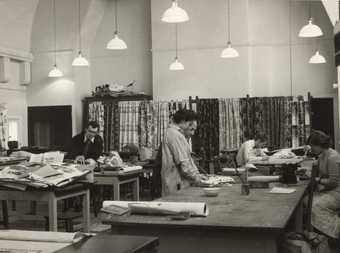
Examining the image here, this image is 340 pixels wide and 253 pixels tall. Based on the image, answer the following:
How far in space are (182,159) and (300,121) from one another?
7.17 metres

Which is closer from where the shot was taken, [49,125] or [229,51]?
[229,51]

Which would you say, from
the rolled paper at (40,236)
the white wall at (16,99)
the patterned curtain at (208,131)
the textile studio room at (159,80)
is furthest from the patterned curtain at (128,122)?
the rolled paper at (40,236)

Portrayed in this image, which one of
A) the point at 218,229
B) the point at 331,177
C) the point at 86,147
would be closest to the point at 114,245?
the point at 218,229

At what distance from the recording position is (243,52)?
1330 centimetres

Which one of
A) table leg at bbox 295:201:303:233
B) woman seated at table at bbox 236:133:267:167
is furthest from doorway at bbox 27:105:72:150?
table leg at bbox 295:201:303:233

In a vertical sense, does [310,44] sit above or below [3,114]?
Answer: above

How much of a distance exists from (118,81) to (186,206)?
11491 millimetres

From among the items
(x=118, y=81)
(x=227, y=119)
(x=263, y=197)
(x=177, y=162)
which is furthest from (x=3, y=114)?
(x=263, y=197)

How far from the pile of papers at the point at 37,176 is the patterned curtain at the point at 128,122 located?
23.3 ft

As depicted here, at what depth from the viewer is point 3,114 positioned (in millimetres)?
11812

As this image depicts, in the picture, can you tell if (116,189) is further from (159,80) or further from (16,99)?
(159,80)

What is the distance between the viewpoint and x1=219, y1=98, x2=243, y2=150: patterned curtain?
12.4 m

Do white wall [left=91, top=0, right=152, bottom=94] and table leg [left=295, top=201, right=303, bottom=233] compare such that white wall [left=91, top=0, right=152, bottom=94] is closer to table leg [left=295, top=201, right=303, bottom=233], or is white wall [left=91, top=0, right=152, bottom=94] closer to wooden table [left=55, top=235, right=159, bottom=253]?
table leg [left=295, top=201, right=303, bottom=233]

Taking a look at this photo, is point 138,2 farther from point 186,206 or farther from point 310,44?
point 186,206
